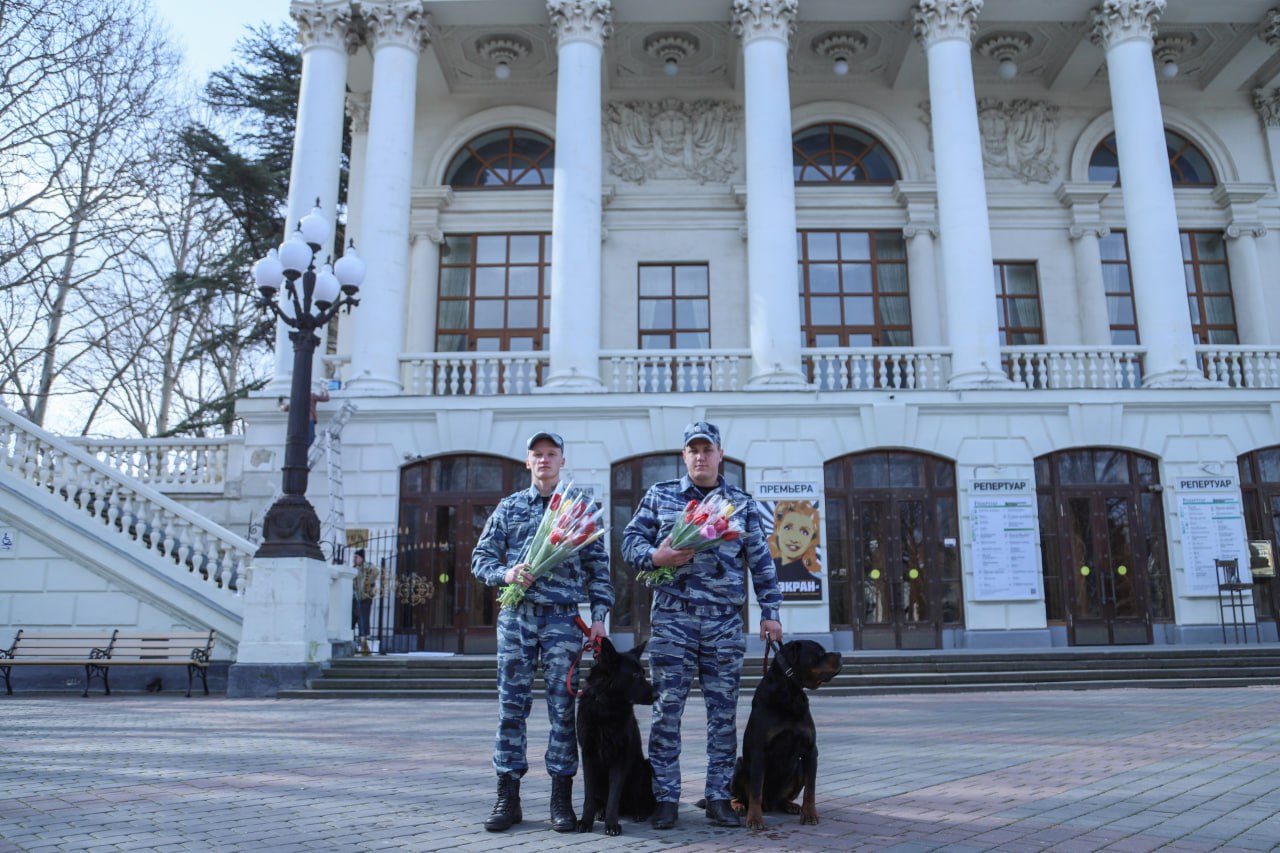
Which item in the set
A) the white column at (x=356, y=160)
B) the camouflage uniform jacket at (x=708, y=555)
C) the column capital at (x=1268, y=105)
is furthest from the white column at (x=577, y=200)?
the column capital at (x=1268, y=105)

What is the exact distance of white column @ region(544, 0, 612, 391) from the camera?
758 inches

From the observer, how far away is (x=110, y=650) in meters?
14.2

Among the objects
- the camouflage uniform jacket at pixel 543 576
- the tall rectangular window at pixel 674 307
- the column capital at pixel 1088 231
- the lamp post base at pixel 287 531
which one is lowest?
the camouflage uniform jacket at pixel 543 576

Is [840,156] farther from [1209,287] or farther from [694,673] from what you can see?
[694,673]

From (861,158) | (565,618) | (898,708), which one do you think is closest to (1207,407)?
(861,158)

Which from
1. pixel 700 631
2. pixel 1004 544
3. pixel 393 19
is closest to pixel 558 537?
pixel 700 631

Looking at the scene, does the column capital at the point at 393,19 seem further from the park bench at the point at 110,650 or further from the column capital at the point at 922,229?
the park bench at the point at 110,650

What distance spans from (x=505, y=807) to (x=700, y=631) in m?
1.31

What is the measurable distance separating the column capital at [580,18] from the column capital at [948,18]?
675 cm

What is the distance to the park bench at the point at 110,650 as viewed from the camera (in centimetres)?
1395

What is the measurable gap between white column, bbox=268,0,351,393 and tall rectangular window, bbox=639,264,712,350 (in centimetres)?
722

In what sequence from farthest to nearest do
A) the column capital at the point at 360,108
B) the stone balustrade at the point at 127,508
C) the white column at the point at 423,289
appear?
1. the column capital at the point at 360,108
2. the white column at the point at 423,289
3. the stone balustrade at the point at 127,508

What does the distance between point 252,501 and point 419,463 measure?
10.9ft

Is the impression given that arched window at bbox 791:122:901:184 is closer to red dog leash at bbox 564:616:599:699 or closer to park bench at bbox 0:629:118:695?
park bench at bbox 0:629:118:695
